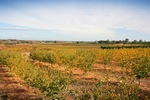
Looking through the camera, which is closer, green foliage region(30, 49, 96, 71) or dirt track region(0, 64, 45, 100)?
dirt track region(0, 64, 45, 100)

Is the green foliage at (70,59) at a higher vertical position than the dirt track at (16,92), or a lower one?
higher

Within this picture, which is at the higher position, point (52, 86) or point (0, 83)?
point (52, 86)

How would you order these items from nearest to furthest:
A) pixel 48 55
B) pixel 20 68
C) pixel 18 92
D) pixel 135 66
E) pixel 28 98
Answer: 1. pixel 28 98
2. pixel 18 92
3. pixel 135 66
4. pixel 20 68
5. pixel 48 55

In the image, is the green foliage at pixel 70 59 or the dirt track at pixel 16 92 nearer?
the dirt track at pixel 16 92

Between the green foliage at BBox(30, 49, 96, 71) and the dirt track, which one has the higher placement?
the green foliage at BBox(30, 49, 96, 71)

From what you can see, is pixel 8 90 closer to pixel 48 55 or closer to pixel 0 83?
pixel 0 83

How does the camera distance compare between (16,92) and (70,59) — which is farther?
(70,59)

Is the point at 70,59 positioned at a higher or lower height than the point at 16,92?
higher

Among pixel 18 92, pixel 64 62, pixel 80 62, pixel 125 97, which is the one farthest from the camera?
pixel 64 62

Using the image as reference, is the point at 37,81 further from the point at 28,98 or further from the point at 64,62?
the point at 64,62

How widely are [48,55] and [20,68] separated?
1253 centimetres

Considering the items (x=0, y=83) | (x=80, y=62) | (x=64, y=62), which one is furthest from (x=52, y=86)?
(x=64, y=62)

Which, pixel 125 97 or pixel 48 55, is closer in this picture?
pixel 125 97

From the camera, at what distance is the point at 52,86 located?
11328 mm
